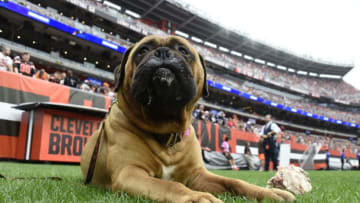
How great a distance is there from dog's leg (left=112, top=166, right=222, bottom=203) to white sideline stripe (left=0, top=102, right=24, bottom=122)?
650cm

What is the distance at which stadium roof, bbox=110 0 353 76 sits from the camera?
3231 centimetres

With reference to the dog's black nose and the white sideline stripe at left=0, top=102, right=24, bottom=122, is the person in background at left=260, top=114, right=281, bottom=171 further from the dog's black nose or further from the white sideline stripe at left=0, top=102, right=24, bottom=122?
the dog's black nose

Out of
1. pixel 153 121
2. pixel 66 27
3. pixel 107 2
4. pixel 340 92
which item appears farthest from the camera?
pixel 340 92

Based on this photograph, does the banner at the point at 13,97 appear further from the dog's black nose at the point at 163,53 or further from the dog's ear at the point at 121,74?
the dog's black nose at the point at 163,53

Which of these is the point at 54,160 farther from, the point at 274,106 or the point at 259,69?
the point at 259,69

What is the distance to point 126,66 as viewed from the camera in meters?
2.19

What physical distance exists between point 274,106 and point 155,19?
818 inches

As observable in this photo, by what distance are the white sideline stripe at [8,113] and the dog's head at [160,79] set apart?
6.09 meters

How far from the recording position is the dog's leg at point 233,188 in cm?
173

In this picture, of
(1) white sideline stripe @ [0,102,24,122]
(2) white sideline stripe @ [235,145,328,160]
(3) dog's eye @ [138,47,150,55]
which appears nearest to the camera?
(3) dog's eye @ [138,47,150,55]

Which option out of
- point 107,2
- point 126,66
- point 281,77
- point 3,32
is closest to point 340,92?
point 281,77

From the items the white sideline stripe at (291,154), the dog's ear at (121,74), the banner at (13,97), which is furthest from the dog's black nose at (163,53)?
the white sideline stripe at (291,154)

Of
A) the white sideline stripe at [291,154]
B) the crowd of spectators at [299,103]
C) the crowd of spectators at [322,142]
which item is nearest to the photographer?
the white sideline stripe at [291,154]

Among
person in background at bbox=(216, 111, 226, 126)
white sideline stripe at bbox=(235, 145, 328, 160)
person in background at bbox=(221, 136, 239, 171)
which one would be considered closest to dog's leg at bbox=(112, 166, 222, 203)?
person in background at bbox=(221, 136, 239, 171)
